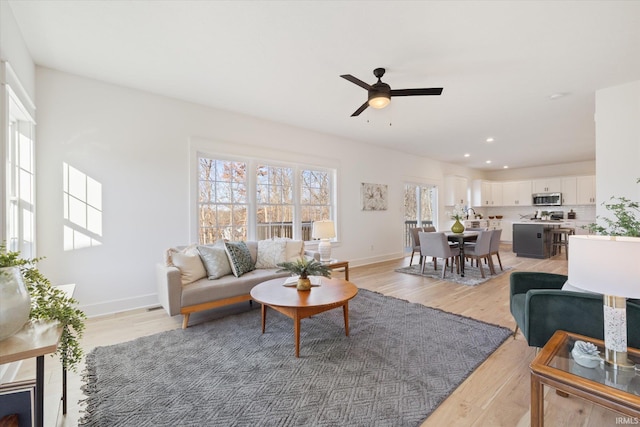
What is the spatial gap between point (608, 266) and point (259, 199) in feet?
13.7

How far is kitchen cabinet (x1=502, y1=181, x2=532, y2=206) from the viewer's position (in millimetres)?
9287

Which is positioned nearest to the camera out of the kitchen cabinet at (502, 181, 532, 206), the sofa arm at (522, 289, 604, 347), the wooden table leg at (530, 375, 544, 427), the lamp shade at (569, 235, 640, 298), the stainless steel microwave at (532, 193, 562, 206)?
the lamp shade at (569, 235, 640, 298)

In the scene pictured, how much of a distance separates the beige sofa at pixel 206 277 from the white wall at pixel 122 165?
0.52 meters

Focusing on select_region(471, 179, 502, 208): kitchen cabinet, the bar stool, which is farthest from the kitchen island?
select_region(471, 179, 502, 208): kitchen cabinet

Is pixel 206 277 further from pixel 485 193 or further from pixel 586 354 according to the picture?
pixel 485 193

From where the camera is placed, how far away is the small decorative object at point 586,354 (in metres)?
1.34

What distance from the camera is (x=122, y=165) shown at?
11.2 ft

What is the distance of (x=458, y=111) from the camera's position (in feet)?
14.1

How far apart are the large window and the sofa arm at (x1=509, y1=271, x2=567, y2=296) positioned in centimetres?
337

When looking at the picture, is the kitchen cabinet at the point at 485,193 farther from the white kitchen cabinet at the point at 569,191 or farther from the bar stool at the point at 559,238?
the bar stool at the point at 559,238

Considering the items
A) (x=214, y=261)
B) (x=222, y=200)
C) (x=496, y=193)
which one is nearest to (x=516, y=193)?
(x=496, y=193)

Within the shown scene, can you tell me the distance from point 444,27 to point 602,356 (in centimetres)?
246

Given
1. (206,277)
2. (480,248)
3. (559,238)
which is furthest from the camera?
(559,238)

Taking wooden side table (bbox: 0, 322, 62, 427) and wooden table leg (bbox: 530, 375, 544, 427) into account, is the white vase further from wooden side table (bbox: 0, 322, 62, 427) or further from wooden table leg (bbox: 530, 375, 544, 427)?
wooden table leg (bbox: 530, 375, 544, 427)
